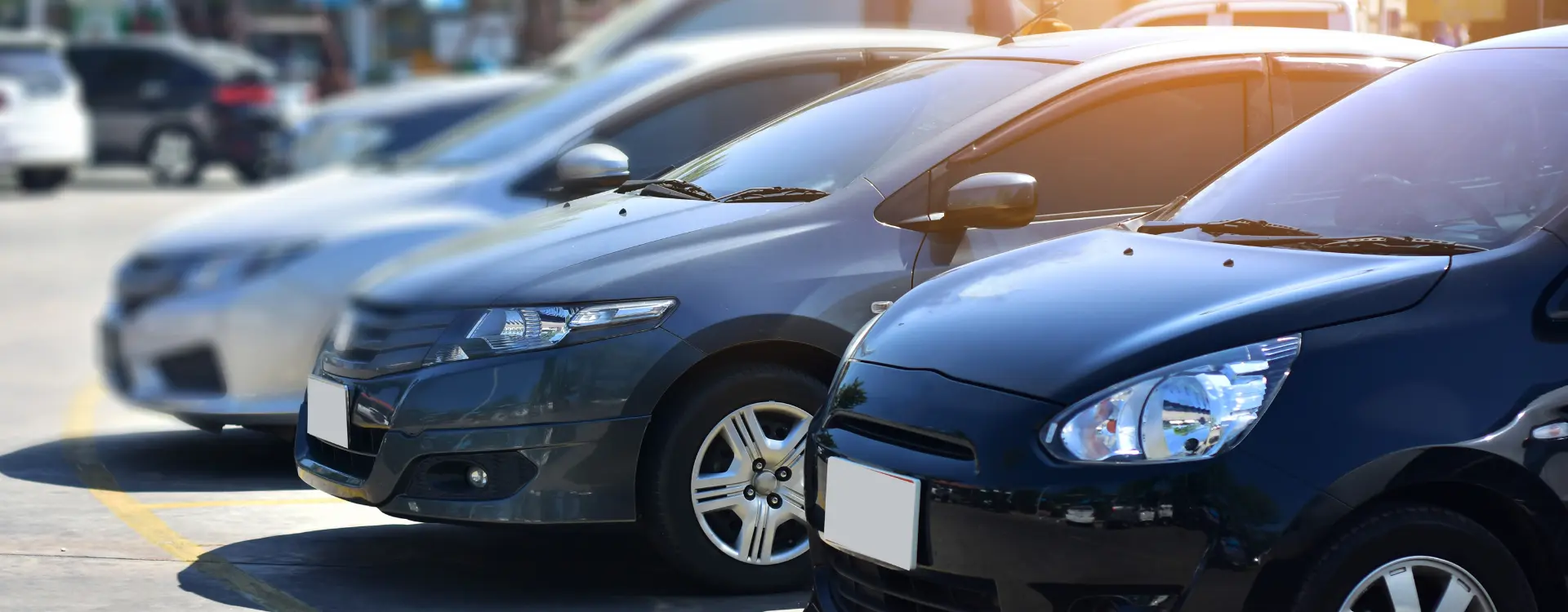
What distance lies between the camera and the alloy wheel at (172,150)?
24219 millimetres

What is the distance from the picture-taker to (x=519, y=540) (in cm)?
590

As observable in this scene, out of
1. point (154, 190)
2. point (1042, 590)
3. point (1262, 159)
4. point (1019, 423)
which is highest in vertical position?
point (1262, 159)

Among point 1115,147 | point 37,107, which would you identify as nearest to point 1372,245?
point 1115,147

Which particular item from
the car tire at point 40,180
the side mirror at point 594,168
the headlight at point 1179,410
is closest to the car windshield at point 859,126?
the side mirror at point 594,168

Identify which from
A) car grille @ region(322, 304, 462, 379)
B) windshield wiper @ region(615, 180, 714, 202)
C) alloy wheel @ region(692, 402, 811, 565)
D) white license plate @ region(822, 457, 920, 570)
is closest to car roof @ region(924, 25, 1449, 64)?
windshield wiper @ region(615, 180, 714, 202)

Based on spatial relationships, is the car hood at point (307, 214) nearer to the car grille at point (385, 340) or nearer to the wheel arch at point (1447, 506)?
the car grille at point (385, 340)

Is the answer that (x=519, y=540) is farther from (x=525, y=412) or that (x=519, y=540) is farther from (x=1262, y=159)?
(x=1262, y=159)

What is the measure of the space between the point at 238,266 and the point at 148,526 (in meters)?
1.70

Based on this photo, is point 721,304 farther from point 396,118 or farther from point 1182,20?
point 396,118

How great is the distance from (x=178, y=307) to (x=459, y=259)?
251 cm

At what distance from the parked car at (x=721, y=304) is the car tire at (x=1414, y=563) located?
1664mm

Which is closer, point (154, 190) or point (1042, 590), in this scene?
point (1042, 590)

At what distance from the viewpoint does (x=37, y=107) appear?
69.5 feet

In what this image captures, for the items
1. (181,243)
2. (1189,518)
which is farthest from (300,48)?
(1189,518)
